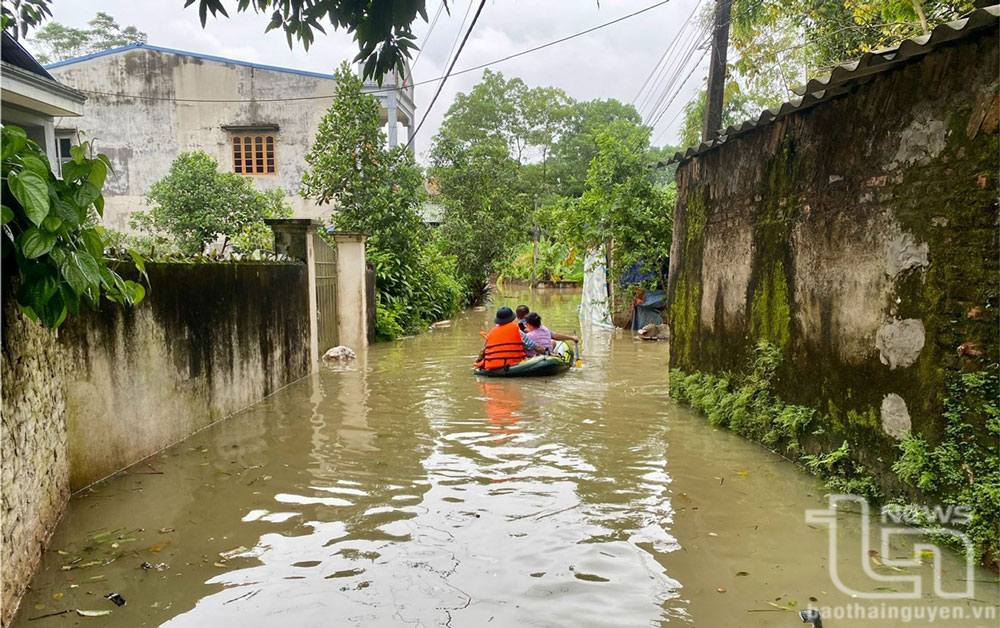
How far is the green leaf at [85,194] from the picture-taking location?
297 cm

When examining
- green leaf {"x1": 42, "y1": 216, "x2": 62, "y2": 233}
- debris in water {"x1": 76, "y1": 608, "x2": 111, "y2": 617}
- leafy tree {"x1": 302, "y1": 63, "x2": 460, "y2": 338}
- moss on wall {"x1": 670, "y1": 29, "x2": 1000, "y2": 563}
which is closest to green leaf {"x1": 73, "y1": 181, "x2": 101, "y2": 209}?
green leaf {"x1": 42, "y1": 216, "x2": 62, "y2": 233}

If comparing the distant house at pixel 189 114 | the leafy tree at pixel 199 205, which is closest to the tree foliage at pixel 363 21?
the leafy tree at pixel 199 205

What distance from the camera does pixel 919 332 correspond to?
4.30 meters

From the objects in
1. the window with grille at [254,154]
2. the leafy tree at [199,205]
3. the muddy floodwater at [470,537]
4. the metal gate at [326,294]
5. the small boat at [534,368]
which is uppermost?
the window with grille at [254,154]

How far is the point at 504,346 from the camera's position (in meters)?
10.5

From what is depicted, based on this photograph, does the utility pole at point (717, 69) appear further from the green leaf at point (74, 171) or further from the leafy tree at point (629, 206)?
the green leaf at point (74, 171)

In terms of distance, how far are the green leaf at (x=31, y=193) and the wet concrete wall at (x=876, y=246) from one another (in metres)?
4.70

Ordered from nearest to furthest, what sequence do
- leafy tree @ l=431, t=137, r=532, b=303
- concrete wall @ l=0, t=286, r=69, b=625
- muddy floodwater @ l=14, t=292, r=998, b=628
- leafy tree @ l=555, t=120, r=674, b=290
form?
concrete wall @ l=0, t=286, r=69, b=625
muddy floodwater @ l=14, t=292, r=998, b=628
leafy tree @ l=555, t=120, r=674, b=290
leafy tree @ l=431, t=137, r=532, b=303

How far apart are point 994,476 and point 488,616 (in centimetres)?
286

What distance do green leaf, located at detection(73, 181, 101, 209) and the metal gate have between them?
845 cm

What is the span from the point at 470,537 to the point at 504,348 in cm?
Answer: 627

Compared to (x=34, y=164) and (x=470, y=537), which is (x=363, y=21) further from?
(x=470, y=537)

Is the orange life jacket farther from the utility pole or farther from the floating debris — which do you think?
the floating debris

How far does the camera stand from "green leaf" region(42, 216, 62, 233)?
2750 millimetres
